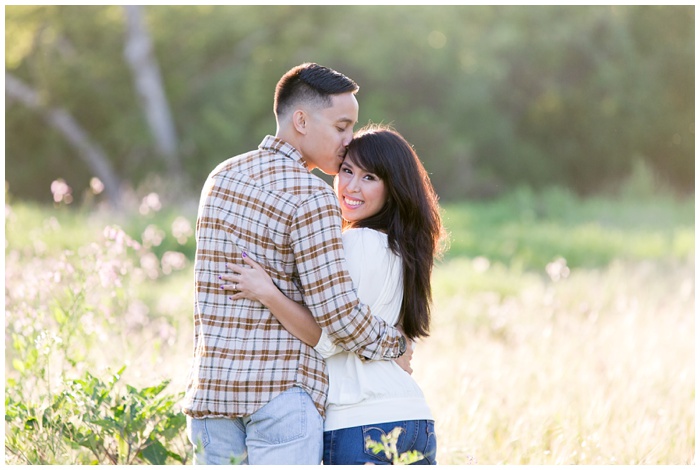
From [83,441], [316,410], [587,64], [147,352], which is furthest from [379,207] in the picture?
[587,64]

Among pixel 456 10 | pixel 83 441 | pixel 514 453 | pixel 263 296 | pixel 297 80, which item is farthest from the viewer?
pixel 456 10

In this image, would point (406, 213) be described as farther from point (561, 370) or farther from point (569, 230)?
point (569, 230)

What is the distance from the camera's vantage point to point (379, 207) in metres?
3.07

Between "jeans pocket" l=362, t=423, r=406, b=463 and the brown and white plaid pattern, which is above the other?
the brown and white plaid pattern

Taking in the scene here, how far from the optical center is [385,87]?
23547 mm

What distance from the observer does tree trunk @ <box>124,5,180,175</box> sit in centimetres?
2034

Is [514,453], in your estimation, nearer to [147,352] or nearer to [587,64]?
[147,352]

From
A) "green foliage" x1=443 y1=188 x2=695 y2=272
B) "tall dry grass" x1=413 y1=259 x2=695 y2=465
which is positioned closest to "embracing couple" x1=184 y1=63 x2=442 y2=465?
"tall dry grass" x1=413 y1=259 x2=695 y2=465

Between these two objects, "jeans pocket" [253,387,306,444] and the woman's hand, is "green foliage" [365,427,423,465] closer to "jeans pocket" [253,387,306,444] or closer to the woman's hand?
"jeans pocket" [253,387,306,444]

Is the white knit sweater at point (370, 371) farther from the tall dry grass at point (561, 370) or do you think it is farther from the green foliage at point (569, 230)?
the green foliage at point (569, 230)

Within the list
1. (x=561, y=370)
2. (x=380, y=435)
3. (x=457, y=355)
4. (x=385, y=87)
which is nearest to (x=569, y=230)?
(x=457, y=355)

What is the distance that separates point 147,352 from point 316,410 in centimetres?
307

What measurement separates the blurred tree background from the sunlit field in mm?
9739

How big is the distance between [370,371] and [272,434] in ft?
1.23
